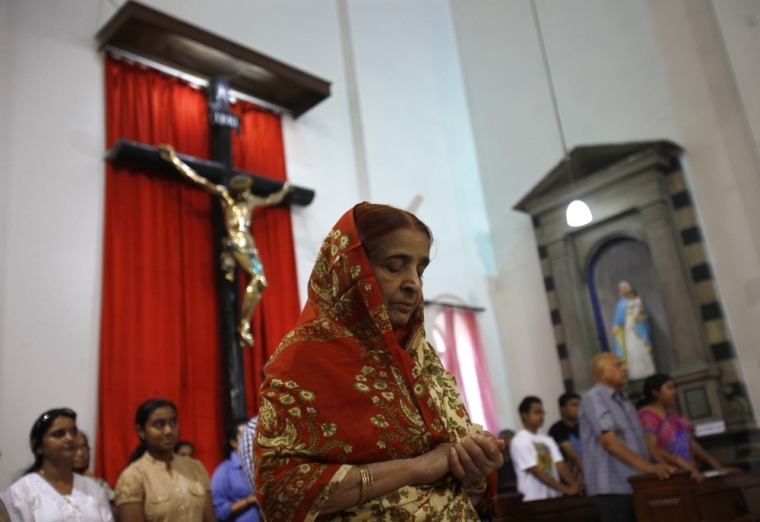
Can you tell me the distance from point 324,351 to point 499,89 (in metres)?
7.94

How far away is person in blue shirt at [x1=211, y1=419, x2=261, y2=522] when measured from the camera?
12.2 ft

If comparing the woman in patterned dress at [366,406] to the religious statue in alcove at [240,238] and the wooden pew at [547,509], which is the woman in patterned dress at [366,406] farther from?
the religious statue in alcove at [240,238]

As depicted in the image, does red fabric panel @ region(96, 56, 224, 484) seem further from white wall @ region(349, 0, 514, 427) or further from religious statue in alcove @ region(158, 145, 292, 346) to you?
white wall @ region(349, 0, 514, 427)

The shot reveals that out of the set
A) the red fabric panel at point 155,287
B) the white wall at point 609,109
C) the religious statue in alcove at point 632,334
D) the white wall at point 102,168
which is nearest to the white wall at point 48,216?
the white wall at point 102,168

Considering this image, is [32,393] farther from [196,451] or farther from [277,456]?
[277,456]

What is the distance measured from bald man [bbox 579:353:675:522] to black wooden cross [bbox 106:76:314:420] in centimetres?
274

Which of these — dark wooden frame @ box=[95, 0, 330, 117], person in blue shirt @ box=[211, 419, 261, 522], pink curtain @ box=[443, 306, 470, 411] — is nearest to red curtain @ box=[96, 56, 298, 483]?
dark wooden frame @ box=[95, 0, 330, 117]

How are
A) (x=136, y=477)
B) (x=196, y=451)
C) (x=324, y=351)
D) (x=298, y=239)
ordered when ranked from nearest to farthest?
(x=324, y=351) → (x=136, y=477) → (x=196, y=451) → (x=298, y=239)

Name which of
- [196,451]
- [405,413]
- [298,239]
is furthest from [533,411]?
[405,413]

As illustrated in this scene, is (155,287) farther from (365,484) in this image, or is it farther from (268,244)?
(365,484)

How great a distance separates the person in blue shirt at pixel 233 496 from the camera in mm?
3705

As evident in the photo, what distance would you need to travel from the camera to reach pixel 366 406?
1.28 m

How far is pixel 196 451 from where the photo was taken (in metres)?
5.27

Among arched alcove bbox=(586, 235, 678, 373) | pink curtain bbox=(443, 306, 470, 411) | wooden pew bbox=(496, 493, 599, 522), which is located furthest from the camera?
pink curtain bbox=(443, 306, 470, 411)
